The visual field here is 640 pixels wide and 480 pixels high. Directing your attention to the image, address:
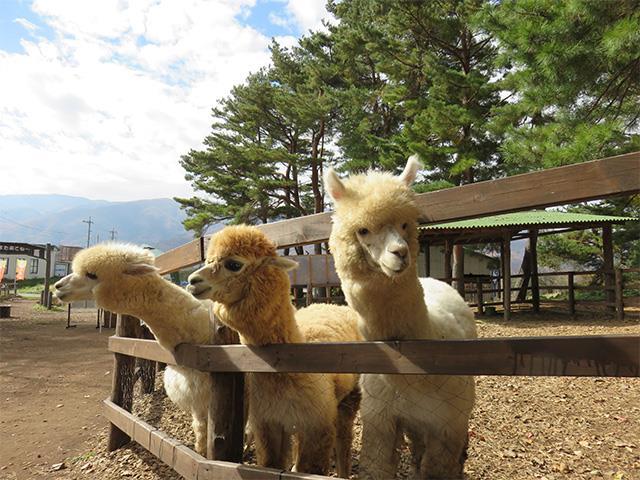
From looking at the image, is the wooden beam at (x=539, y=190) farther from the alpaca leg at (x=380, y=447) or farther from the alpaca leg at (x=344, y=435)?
the alpaca leg at (x=344, y=435)

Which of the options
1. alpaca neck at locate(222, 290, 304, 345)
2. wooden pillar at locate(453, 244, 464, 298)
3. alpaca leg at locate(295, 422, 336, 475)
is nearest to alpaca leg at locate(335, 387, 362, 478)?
alpaca leg at locate(295, 422, 336, 475)

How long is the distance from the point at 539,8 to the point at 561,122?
1.97 metres

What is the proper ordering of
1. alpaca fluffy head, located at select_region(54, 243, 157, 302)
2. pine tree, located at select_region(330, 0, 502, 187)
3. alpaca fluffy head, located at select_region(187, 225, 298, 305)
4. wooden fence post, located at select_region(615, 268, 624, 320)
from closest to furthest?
alpaca fluffy head, located at select_region(187, 225, 298, 305)
alpaca fluffy head, located at select_region(54, 243, 157, 302)
wooden fence post, located at select_region(615, 268, 624, 320)
pine tree, located at select_region(330, 0, 502, 187)

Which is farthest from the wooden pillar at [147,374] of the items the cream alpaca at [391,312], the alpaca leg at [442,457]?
the alpaca leg at [442,457]

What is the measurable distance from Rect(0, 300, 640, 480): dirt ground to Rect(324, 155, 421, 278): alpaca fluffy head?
102 inches

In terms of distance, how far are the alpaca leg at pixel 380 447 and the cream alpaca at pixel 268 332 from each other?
297 millimetres

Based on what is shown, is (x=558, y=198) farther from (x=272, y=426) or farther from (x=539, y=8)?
(x=539, y=8)

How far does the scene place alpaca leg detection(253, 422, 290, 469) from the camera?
9.03 feet

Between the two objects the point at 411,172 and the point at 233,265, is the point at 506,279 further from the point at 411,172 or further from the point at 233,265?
the point at 233,265

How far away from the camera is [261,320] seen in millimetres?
2562

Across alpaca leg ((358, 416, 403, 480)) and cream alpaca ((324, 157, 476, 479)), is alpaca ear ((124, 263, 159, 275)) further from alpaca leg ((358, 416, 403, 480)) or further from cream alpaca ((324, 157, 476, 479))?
alpaca leg ((358, 416, 403, 480))

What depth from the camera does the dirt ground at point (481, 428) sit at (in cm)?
400

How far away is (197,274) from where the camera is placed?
98.5 inches

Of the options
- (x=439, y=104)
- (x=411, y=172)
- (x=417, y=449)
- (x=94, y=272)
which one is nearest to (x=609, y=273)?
(x=439, y=104)
